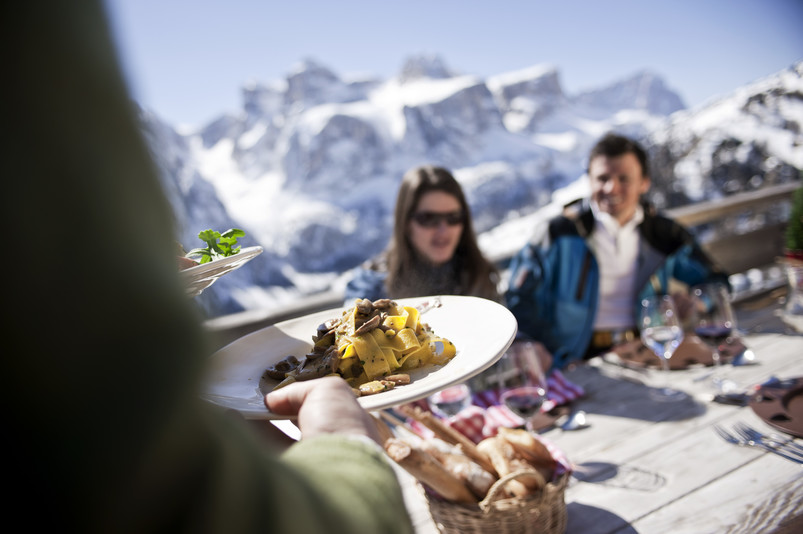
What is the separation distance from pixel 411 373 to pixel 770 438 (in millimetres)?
1109

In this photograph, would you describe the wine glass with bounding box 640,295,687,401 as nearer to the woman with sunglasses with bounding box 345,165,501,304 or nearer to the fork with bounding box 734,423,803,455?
the fork with bounding box 734,423,803,455

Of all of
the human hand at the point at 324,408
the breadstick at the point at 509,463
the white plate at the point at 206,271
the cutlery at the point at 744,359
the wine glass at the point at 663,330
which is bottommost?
the cutlery at the point at 744,359

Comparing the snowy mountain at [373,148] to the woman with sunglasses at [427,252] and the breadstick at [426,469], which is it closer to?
the woman with sunglasses at [427,252]

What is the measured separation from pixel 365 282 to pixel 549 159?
82.2m

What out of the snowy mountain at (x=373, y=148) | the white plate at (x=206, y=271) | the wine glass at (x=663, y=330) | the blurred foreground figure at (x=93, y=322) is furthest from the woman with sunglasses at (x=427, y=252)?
the snowy mountain at (x=373, y=148)

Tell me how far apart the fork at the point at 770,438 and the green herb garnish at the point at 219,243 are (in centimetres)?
144

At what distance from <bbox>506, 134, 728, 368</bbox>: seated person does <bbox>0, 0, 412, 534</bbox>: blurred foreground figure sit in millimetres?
2823

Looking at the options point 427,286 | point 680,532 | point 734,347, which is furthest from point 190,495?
point 427,286

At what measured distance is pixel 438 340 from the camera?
973mm

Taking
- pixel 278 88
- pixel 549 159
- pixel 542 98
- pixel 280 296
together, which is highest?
pixel 278 88

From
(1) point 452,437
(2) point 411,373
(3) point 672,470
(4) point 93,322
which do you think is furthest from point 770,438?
(4) point 93,322

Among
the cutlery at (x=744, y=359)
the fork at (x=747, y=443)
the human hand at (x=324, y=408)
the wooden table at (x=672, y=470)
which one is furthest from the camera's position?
the cutlery at (x=744, y=359)

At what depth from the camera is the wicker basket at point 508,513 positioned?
3.45 ft

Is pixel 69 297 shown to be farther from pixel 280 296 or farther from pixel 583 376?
pixel 280 296
